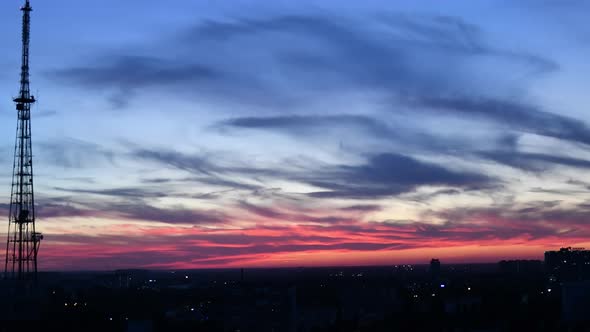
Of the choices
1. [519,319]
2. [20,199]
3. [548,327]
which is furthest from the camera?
[20,199]

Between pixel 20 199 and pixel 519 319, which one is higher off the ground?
pixel 20 199

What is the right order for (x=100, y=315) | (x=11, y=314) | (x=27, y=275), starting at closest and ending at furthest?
1. (x=27, y=275)
2. (x=11, y=314)
3. (x=100, y=315)

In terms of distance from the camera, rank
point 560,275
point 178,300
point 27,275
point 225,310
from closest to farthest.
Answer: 1. point 27,275
2. point 225,310
3. point 178,300
4. point 560,275

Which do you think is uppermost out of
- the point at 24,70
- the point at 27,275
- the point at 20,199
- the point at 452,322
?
the point at 24,70

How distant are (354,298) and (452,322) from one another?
34.7m

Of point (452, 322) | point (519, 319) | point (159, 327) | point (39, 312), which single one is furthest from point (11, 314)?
point (519, 319)

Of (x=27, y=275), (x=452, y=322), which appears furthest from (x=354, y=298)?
(x=27, y=275)

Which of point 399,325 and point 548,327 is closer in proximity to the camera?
point 548,327

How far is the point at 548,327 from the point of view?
39.5m

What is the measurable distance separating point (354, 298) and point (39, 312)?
3626 cm

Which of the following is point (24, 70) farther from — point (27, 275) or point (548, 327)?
point (548, 327)

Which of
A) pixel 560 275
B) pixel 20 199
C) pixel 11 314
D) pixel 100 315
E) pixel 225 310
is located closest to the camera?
pixel 20 199

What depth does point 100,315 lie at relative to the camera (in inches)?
2388

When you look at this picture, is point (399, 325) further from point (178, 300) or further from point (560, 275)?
point (560, 275)
